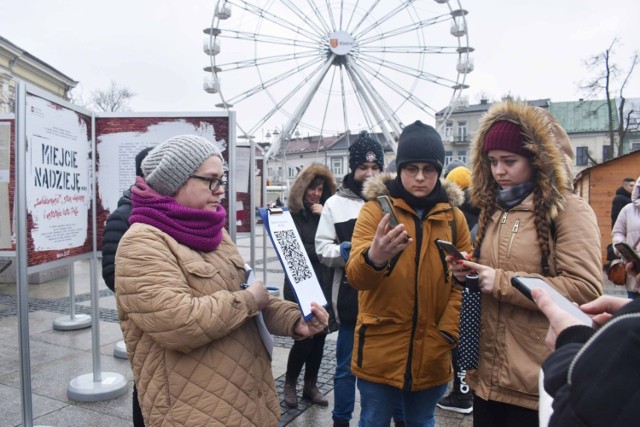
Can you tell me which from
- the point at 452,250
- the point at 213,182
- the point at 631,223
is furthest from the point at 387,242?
the point at 631,223

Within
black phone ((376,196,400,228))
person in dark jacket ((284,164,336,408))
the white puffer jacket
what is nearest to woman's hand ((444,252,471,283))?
black phone ((376,196,400,228))

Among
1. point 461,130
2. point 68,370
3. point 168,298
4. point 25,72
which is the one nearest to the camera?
point 168,298

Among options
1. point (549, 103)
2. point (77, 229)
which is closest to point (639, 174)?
point (77, 229)

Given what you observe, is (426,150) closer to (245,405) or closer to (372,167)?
(372,167)

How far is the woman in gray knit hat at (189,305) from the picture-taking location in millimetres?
1625

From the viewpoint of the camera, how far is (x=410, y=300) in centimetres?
224

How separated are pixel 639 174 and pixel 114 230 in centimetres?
1123

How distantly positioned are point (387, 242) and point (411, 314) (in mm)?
441

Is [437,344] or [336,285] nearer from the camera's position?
[437,344]

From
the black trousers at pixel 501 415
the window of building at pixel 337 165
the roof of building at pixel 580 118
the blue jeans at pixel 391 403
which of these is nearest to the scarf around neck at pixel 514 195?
the black trousers at pixel 501 415

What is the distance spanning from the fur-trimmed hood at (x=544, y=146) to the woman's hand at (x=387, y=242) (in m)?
0.53

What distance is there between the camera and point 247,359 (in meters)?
1.83

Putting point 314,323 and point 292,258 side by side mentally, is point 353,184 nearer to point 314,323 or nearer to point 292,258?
point 292,258

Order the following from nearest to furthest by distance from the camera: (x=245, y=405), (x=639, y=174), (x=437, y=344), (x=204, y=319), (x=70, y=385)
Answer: (x=204, y=319) < (x=245, y=405) < (x=437, y=344) < (x=70, y=385) < (x=639, y=174)
